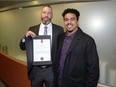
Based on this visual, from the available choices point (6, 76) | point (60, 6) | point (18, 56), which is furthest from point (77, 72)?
point (6, 76)

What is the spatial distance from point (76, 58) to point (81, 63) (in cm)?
6

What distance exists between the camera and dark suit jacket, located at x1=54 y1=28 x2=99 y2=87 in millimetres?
1841

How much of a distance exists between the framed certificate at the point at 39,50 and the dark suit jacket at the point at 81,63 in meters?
0.36

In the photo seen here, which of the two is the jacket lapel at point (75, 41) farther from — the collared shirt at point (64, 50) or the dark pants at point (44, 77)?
the dark pants at point (44, 77)

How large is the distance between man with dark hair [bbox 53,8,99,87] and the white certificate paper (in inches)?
9.2

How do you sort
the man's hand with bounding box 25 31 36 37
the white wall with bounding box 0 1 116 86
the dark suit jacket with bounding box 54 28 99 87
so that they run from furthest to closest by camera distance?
the man's hand with bounding box 25 31 36 37 → the white wall with bounding box 0 1 116 86 → the dark suit jacket with bounding box 54 28 99 87

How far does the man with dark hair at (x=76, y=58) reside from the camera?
185cm

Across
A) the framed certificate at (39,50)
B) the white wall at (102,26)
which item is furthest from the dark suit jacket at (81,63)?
the framed certificate at (39,50)

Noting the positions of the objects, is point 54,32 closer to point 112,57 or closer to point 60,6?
point 60,6

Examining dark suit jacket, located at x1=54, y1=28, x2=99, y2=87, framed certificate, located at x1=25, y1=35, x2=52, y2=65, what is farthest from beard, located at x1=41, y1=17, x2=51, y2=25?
dark suit jacket, located at x1=54, y1=28, x2=99, y2=87

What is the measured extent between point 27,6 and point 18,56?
0.96 m

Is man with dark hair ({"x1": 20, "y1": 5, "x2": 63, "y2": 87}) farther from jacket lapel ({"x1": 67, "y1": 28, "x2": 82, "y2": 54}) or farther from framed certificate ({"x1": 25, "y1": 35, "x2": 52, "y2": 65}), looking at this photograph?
jacket lapel ({"x1": 67, "y1": 28, "x2": 82, "y2": 54})

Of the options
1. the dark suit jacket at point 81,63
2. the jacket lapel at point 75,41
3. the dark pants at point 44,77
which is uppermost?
the jacket lapel at point 75,41

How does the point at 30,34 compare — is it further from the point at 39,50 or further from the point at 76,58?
the point at 76,58
